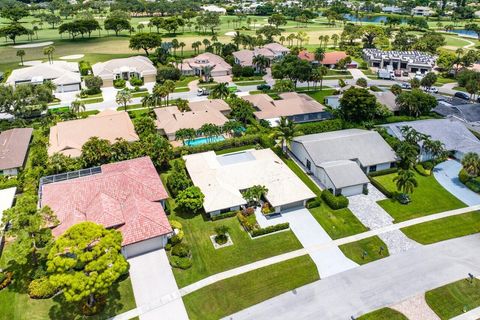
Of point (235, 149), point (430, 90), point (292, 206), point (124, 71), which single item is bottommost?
point (292, 206)

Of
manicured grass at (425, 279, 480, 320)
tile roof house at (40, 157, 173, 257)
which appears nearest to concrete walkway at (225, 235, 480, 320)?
manicured grass at (425, 279, 480, 320)

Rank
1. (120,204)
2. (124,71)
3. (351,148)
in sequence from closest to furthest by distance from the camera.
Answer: (120,204), (351,148), (124,71)

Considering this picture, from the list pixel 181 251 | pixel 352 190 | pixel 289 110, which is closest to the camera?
pixel 181 251

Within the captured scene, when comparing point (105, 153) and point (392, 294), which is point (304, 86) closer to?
point (105, 153)

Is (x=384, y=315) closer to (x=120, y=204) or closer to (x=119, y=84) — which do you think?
(x=120, y=204)

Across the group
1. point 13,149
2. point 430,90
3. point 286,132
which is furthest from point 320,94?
point 13,149

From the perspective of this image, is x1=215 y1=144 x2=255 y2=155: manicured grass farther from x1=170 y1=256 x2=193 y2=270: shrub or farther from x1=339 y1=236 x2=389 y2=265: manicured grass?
x1=339 y1=236 x2=389 y2=265: manicured grass
